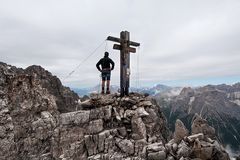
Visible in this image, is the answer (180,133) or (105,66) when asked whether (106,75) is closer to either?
(105,66)

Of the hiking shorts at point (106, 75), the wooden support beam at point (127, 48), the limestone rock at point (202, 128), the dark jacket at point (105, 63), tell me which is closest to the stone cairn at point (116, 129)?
the hiking shorts at point (106, 75)

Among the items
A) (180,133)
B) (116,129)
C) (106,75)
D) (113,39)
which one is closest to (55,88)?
(106,75)

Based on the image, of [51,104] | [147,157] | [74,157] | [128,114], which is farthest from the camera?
[51,104]

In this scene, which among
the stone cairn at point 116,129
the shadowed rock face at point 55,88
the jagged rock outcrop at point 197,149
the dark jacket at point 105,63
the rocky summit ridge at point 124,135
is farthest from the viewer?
the shadowed rock face at point 55,88

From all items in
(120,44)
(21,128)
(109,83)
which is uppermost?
(120,44)

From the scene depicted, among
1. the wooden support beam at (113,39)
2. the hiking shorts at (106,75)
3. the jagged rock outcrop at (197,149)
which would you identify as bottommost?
the jagged rock outcrop at (197,149)

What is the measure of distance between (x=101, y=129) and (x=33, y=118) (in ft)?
109

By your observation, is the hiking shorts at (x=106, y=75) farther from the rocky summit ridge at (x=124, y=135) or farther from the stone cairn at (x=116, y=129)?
the stone cairn at (x=116, y=129)

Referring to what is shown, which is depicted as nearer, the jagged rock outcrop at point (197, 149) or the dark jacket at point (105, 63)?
the jagged rock outcrop at point (197, 149)

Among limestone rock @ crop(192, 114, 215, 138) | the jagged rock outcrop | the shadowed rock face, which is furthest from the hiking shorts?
the shadowed rock face

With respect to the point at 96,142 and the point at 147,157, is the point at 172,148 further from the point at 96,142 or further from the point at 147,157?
the point at 96,142

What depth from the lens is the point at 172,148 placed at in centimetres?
2059

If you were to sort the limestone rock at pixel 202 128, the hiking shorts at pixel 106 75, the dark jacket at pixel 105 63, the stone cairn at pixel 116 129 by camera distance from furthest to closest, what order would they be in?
the hiking shorts at pixel 106 75
the dark jacket at pixel 105 63
the limestone rock at pixel 202 128
the stone cairn at pixel 116 129

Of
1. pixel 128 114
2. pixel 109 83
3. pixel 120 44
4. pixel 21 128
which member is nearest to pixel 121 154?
pixel 128 114
